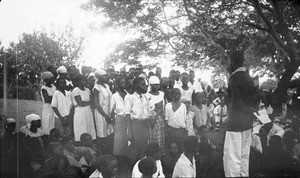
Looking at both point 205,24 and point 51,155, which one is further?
point 205,24

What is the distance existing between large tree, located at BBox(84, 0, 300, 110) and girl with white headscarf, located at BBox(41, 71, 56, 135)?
2760mm

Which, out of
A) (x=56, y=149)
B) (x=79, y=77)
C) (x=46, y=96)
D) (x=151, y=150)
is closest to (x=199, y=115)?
(x=151, y=150)

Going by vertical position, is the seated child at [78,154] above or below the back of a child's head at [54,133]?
below

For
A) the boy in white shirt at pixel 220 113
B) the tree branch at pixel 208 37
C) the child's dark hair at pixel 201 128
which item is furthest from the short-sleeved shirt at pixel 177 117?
the tree branch at pixel 208 37

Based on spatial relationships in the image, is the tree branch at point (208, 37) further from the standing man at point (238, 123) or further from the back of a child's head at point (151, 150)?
the standing man at point (238, 123)

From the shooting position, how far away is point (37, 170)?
4.63 m

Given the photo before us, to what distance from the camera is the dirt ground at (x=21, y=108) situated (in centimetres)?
420

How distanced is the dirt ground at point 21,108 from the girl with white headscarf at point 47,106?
1.24 ft

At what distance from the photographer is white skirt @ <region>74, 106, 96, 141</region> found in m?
5.41

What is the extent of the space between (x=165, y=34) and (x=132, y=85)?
5561mm

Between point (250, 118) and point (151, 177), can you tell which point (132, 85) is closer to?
point (151, 177)

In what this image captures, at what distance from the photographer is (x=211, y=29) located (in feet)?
33.8

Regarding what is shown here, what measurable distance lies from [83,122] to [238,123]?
8.93ft

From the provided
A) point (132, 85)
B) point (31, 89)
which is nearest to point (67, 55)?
point (31, 89)
